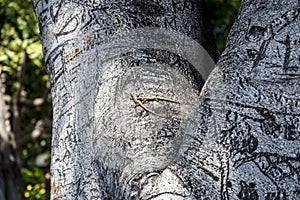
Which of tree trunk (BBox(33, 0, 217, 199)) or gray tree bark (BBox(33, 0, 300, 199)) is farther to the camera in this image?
tree trunk (BBox(33, 0, 217, 199))

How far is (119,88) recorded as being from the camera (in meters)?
1.99

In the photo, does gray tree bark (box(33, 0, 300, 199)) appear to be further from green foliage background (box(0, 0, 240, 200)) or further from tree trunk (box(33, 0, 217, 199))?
green foliage background (box(0, 0, 240, 200))

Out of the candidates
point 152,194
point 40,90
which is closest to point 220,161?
point 152,194

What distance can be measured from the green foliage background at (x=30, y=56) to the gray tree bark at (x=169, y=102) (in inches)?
102

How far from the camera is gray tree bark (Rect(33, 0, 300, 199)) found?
Result: 1.67m

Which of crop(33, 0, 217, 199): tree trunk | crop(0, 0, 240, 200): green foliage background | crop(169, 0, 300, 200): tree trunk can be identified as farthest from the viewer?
crop(0, 0, 240, 200): green foliage background

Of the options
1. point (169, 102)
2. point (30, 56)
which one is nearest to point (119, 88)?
point (169, 102)

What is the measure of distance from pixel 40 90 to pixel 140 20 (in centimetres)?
585

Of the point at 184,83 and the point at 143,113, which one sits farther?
the point at 184,83

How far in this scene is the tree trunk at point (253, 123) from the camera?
165 centimetres

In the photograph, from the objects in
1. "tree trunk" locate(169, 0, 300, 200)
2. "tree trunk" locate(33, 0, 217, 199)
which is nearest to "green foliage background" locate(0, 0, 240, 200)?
"tree trunk" locate(33, 0, 217, 199)

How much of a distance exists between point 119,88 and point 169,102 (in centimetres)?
15

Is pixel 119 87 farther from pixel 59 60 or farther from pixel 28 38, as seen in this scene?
pixel 28 38

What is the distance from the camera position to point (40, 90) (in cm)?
784
